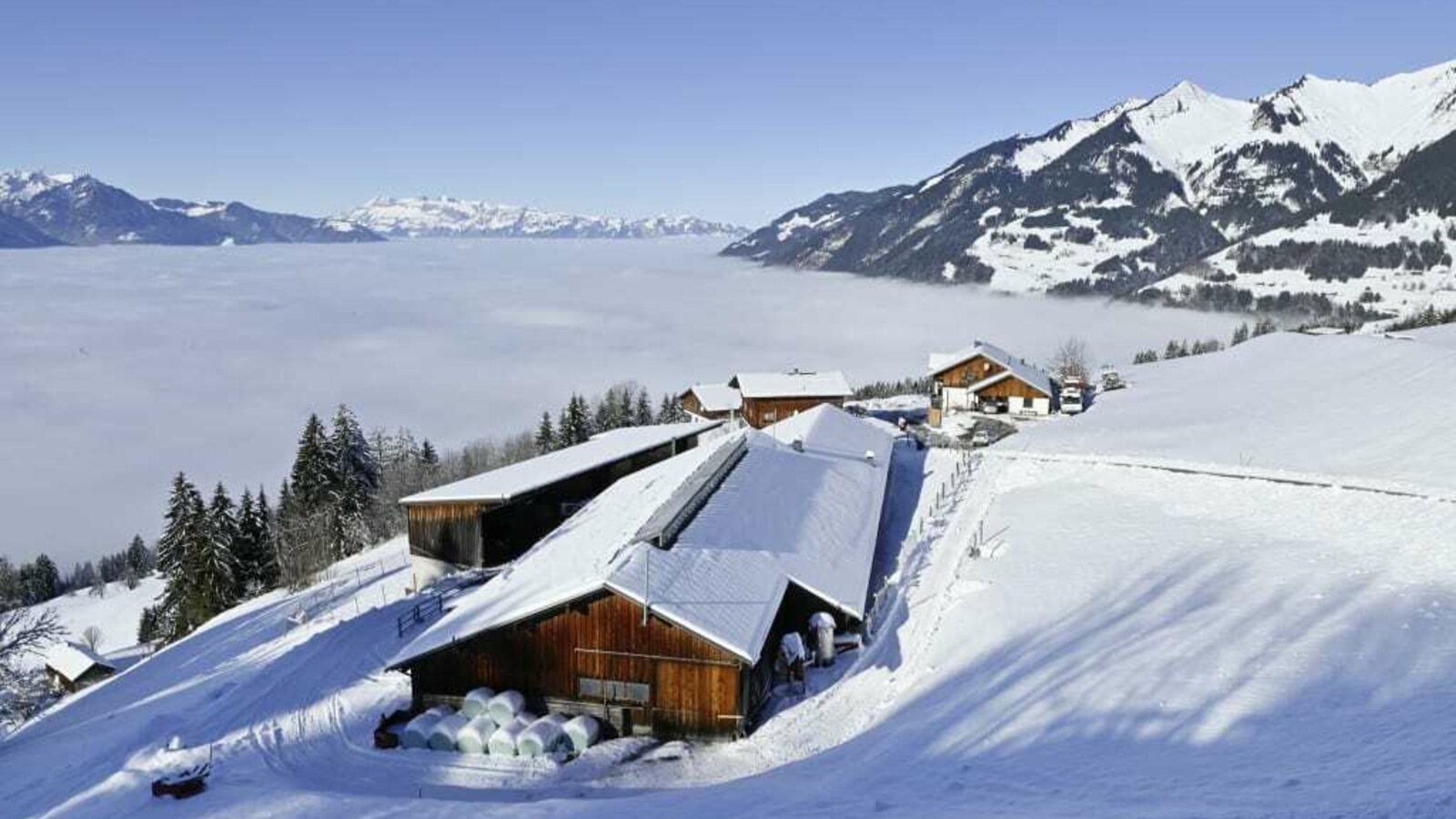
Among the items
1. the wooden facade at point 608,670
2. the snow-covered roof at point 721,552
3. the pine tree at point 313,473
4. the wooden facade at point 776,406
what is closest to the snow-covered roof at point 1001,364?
the wooden facade at point 776,406

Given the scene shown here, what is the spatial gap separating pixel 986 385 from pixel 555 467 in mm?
40288

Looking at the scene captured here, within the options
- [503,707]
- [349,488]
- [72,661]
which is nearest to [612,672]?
[503,707]

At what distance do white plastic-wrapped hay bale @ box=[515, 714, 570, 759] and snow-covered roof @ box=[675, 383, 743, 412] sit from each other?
52.0 metres

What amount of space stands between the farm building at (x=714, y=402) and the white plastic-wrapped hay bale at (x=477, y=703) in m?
49.7

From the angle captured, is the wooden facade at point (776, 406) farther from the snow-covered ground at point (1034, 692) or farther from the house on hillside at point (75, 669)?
the house on hillside at point (75, 669)

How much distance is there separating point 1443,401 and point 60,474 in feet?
702

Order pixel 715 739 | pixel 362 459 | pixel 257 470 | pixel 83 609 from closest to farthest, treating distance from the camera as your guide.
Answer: pixel 715 739, pixel 362 459, pixel 83 609, pixel 257 470

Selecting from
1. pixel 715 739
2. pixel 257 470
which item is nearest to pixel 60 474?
pixel 257 470

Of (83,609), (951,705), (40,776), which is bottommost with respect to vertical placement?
(83,609)

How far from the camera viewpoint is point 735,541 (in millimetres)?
27891

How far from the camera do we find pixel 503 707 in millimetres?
22562

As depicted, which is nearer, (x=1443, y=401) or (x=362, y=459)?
(x=1443, y=401)

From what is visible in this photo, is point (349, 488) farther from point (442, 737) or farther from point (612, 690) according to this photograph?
point (612, 690)

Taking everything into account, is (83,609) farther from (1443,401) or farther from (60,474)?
(1443,401)
